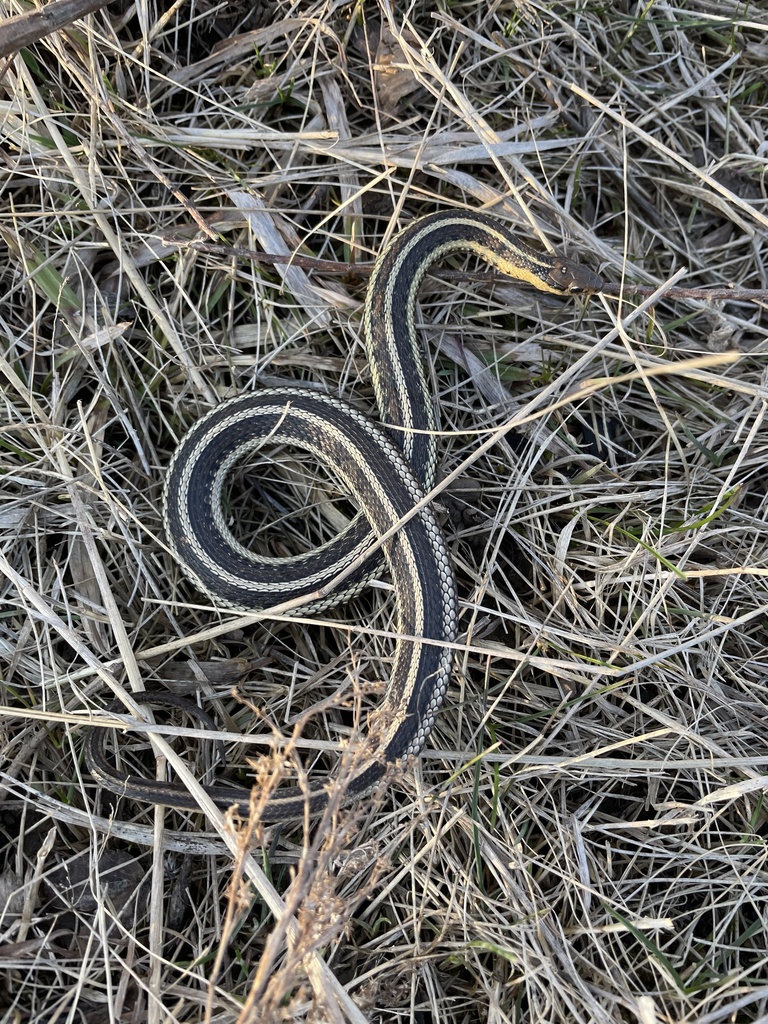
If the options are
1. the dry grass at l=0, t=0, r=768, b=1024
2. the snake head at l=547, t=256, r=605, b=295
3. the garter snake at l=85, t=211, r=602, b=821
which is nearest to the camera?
the dry grass at l=0, t=0, r=768, b=1024

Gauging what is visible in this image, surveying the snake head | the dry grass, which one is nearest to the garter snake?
the snake head

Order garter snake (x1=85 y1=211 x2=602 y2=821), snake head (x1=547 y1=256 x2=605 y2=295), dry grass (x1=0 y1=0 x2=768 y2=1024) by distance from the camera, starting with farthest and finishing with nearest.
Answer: snake head (x1=547 y1=256 x2=605 y2=295) → garter snake (x1=85 y1=211 x2=602 y2=821) → dry grass (x1=0 y1=0 x2=768 y2=1024)

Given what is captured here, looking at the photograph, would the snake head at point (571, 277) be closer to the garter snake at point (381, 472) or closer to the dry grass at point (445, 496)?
the garter snake at point (381, 472)

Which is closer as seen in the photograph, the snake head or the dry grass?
the dry grass

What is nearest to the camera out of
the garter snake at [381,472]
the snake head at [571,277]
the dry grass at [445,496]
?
the dry grass at [445,496]

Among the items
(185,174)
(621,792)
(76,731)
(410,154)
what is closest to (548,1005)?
(621,792)

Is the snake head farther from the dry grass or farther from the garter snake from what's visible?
the dry grass

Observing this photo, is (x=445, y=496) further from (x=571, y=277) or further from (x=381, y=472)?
(x=571, y=277)

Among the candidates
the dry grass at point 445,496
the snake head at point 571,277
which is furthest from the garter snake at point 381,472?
the dry grass at point 445,496
